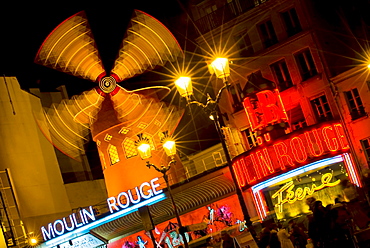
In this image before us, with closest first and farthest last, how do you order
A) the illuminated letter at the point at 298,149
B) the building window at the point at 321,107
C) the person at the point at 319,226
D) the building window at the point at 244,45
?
the person at the point at 319,226 → the illuminated letter at the point at 298,149 → the building window at the point at 321,107 → the building window at the point at 244,45

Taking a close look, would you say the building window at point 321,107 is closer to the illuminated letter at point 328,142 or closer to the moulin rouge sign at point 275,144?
the moulin rouge sign at point 275,144

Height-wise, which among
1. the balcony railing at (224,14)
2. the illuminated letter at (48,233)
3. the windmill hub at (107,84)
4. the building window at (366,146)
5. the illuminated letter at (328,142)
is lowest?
the building window at (366,146)

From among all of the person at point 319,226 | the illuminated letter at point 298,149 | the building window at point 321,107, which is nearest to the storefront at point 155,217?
the illuminated letter at point 298,149

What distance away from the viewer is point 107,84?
26.7 metres

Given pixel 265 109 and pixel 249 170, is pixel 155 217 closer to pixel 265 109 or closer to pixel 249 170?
pixel 249 170

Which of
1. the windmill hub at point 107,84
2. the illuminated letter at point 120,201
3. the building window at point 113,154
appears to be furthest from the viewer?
the building window at point 113,154

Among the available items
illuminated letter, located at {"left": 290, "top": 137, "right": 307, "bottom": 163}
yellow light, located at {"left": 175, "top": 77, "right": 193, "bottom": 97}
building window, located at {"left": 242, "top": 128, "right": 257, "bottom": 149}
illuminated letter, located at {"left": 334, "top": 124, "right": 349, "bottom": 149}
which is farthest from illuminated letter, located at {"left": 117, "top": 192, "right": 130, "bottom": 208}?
yellow light, located at {"left": 175, "top": 77, "right": 193, "bottom": 97}

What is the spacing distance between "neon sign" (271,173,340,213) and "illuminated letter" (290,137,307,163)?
1037mm

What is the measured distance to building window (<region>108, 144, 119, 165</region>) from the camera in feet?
90.7

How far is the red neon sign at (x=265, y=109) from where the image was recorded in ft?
68.2

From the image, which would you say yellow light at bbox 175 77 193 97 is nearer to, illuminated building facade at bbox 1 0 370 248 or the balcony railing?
illuminated building facade at bbox 1 0 370 248

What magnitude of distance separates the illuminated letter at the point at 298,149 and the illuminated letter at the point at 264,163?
891 mm

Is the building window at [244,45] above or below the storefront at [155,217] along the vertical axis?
above

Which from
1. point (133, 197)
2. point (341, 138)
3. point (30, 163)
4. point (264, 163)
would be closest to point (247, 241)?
point (264, 163)
